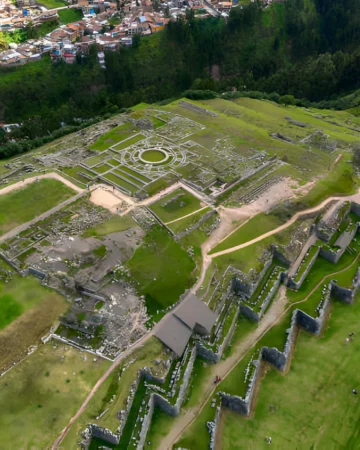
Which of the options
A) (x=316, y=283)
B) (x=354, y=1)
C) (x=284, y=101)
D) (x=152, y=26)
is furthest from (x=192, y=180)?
(x=354, y=1)

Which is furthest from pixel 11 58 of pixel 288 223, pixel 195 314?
pixel 195 314

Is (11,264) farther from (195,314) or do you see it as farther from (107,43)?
(107,43)

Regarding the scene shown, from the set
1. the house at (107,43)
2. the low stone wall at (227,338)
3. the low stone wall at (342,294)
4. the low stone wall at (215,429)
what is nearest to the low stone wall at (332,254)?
the low stone wall at (342,294)

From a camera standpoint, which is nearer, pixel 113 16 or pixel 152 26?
pixel 152 26

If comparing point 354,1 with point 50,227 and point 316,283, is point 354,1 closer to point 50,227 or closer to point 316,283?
point 316,283

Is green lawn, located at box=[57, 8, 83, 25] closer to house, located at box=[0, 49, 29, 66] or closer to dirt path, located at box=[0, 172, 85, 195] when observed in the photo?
house, located at box=[0, 49, 29, 66]

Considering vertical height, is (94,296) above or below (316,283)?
above
